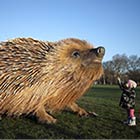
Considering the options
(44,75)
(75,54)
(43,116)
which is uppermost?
(75,54)

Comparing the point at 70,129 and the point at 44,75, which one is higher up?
the point at 44,75

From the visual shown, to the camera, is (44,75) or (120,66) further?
(120,66)

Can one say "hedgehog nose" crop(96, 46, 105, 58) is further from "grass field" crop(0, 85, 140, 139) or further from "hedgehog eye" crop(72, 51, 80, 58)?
"grass field" crop(0, 85, 140, 139)

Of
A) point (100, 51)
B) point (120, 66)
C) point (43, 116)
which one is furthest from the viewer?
point (120, 66)

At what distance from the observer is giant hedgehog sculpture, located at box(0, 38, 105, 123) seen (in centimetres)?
814

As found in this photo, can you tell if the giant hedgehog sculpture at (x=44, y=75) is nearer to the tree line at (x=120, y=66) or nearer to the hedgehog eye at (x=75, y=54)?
the hedgehog eye at (x=75, y=54)

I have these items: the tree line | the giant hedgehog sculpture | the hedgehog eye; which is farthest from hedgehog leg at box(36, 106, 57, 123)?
the tree line

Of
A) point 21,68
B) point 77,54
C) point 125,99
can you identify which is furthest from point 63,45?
point 125,99

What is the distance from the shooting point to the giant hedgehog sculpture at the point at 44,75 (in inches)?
320

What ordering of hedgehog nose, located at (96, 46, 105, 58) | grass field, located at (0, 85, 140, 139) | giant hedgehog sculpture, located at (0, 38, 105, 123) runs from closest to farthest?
1. grass field, located at (0, 85, 140, 139)
2. giant hedgehog sculpture, located at (0, 38, 105, 123)
3. hedgehog nose, located at (96, 46, 105, 58)

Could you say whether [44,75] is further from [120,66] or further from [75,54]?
[120,66]

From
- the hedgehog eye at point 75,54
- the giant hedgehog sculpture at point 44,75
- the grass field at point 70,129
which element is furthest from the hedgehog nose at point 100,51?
the grass field at point 70,129

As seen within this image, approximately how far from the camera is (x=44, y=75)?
8.19m

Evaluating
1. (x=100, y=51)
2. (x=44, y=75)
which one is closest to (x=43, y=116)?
(x=44, y=75)
